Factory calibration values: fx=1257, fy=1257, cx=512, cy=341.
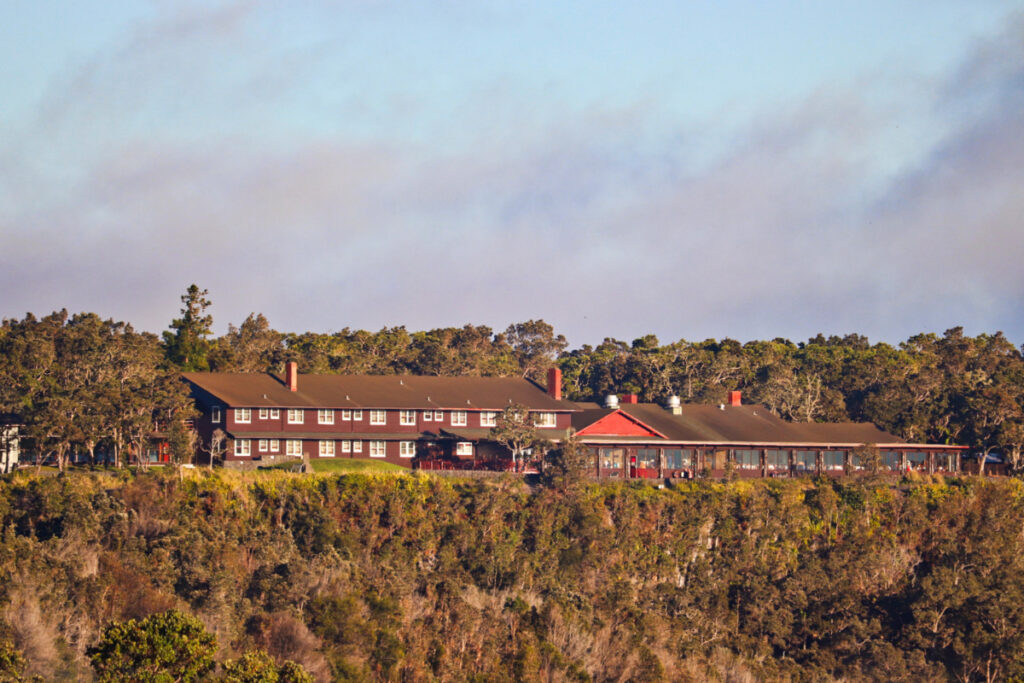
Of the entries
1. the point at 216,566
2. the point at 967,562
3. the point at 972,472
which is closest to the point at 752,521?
the point at 967,562

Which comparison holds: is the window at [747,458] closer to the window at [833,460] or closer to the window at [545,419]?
the window at [833,460]

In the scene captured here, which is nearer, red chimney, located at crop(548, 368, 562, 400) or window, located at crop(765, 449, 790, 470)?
window, located at crop(765, 449, 790, 470)

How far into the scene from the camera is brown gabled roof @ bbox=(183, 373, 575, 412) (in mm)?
75875

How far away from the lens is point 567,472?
66.7m

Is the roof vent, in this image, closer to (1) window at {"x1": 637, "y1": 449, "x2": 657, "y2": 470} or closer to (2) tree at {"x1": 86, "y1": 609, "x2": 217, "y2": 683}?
(1) window at {"x1": 637, "y1": 449, "x2": 657, "y2": 470}

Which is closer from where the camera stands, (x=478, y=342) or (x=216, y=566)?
(x=216, y=566)

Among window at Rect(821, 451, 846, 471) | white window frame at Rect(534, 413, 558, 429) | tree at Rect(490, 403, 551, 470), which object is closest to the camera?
tree at Rect(490, 403, 551, 470)

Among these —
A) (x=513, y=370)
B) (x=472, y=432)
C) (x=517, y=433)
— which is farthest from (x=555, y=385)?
(x=513, y=370)

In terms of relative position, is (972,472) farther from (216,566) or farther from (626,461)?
(216,566)

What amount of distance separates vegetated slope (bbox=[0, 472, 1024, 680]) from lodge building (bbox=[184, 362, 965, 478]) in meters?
6.60

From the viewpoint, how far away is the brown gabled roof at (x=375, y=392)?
7588cm

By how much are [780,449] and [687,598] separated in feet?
57.0

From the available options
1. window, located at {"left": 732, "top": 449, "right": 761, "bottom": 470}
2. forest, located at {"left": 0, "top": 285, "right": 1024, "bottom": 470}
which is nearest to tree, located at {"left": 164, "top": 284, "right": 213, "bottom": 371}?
forest, located at {"left": 0, "top": 285, "right": 1024, "bottom": 470}

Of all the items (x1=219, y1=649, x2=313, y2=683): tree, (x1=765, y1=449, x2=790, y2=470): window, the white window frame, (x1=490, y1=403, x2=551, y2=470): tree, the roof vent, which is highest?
the roof vent
